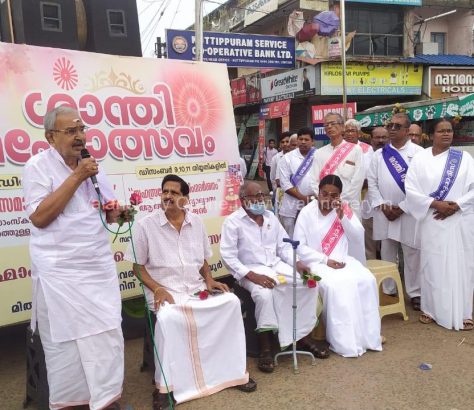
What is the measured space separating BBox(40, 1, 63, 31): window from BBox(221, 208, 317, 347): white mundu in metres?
2.17

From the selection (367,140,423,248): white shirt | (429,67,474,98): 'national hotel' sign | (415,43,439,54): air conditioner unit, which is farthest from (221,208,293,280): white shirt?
(415,43,439,54): air conditioner unit

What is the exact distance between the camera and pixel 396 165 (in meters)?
5.01

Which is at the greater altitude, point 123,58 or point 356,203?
point 123,58

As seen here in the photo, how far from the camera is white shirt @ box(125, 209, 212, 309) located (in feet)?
10.7

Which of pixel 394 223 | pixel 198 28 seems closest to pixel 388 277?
pixel 394 223

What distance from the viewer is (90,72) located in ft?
12.6

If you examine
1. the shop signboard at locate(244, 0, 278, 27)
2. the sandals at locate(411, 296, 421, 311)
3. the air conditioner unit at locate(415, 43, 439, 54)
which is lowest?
the sandals at locate(411, 296, 421, 311)

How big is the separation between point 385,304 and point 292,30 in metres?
12.1

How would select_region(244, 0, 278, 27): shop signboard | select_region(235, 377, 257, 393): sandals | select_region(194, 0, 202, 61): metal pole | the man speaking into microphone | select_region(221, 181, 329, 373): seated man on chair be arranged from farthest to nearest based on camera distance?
select_region(244, 0, 278, 27): shop signboard → select_region(194, 0, 202, 61): metal pole → select_region(221, 181, 329, 373): seated man on chair → select_region(235, 377, 257, 393): sandals → the man speaking into microphone

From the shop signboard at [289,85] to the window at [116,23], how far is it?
1109cm

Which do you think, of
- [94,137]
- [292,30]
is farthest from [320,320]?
[292,30]

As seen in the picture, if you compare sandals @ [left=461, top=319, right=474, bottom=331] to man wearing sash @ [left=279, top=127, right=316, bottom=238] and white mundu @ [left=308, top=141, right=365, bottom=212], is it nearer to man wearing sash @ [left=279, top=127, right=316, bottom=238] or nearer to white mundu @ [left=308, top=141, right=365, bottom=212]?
white mundu @ [left=308, top=141, right=365, bottom=212]

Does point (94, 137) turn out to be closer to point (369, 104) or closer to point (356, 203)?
point (356, 203)

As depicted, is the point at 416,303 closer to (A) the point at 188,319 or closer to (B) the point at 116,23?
(A) the point at 188,319
